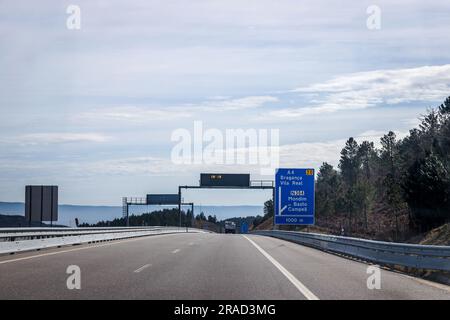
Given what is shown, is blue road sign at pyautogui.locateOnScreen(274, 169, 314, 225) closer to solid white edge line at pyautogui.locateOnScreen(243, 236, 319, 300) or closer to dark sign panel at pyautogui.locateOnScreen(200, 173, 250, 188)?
solid white edge line at pyautogui.locateOnScreen(243, 236, 319, 300)

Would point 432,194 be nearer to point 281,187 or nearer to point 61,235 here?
point 281,187

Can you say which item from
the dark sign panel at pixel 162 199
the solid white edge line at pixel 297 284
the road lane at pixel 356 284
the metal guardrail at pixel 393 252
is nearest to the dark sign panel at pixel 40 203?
the metal guardrail at pixel 393 252

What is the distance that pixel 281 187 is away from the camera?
152ft

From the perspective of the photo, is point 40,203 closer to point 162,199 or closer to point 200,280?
point 200,280

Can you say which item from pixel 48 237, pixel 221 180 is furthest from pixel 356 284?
pixel 221 180

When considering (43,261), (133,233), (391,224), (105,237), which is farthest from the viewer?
(391,224)

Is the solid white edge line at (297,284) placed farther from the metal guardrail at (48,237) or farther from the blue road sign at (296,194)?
the blue road sign at (296,194)

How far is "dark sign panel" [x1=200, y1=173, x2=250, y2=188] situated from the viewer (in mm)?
84750

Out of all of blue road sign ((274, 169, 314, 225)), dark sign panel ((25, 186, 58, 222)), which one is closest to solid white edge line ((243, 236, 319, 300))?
dark sign panel ((25, 186, 58, 222))

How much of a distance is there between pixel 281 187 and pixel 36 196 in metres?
18.3

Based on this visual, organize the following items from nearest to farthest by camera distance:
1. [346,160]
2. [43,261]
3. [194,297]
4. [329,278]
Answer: [194,297] → [329,278] → [43,261] → [346,160]

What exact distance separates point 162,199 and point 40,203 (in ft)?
245

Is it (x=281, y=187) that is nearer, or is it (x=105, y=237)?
(x=105, y=237)
